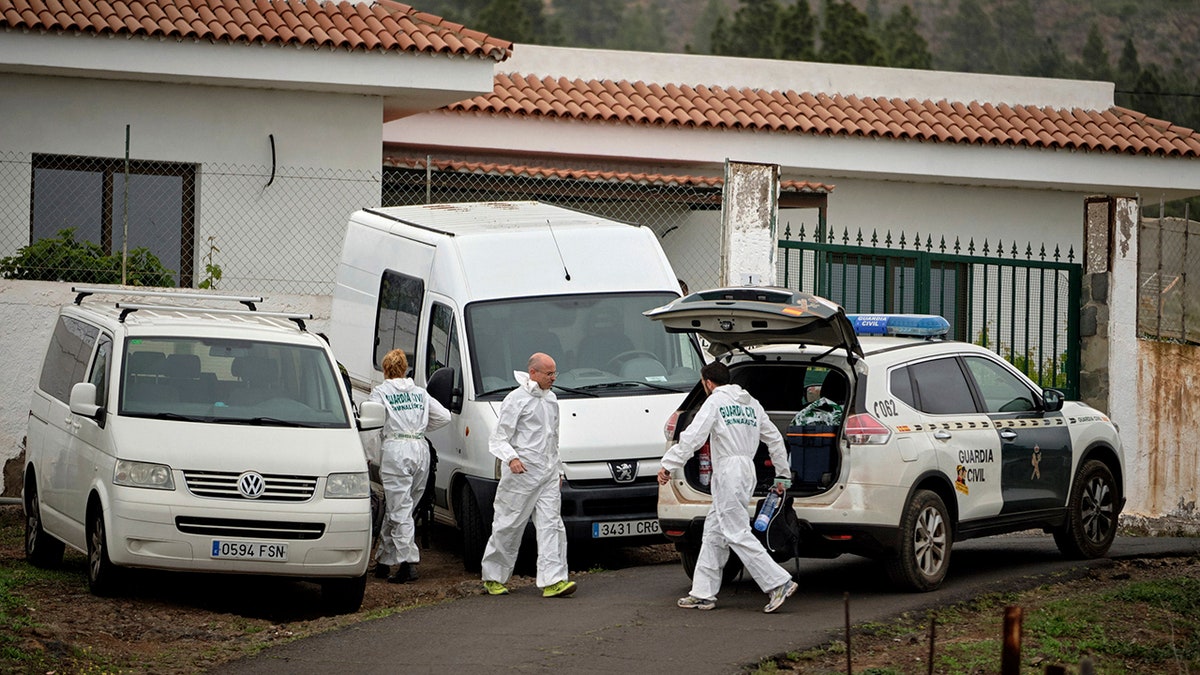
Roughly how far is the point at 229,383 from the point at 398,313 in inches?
106

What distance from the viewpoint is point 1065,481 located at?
1162 centimetres

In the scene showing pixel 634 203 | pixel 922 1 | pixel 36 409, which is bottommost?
pixel 36 409

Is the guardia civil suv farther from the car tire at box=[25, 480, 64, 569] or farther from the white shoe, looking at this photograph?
the car tire at box=[25, 480, 64, 569]

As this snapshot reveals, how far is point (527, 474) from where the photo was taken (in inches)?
420

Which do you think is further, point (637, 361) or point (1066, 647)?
point (637, 361)

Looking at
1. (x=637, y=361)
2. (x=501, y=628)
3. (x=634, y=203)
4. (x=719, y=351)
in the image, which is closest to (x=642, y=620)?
(x=501, y=628)

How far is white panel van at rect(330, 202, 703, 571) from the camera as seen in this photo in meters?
11.6

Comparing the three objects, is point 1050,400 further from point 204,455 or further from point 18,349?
point 18,349

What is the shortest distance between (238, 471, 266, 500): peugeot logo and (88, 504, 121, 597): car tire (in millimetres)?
881

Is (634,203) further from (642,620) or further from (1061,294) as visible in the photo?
(642,620)

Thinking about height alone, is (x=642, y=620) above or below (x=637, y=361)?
below

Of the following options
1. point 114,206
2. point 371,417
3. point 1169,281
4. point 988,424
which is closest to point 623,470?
point 371,417

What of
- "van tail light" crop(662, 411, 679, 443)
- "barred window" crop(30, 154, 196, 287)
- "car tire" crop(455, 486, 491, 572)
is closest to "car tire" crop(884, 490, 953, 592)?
"van tail light" crop(662, 411, 679, 443)

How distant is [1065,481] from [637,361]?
3330 mm
